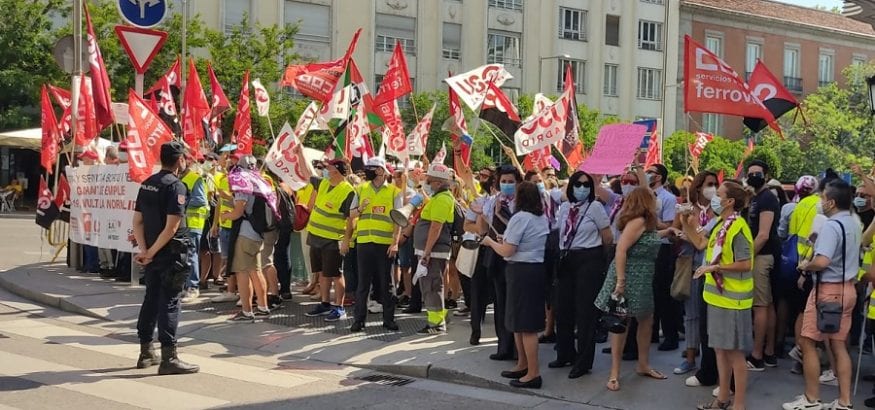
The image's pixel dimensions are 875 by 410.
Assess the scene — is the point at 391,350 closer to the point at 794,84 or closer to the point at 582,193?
the point at 582,193

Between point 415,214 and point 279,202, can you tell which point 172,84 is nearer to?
point 279,202

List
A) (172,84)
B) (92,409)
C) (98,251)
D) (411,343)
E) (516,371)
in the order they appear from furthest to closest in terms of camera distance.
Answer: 1. (172,84)
2. (98,251)
3. (411,343)
4. (516,371)
5. (92,409)

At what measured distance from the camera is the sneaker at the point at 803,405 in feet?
21.9

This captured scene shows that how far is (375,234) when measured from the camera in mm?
9641

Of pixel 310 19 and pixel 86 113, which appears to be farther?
pixel 310 19

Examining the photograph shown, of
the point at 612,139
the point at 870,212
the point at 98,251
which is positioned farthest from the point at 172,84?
the point at 870,212

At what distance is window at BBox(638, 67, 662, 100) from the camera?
53625mm

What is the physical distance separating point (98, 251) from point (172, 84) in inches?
119

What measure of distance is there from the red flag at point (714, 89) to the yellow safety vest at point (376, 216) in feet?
10.9

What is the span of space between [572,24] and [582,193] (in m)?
45.0

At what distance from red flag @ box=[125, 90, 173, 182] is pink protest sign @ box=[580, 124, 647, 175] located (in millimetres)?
5218

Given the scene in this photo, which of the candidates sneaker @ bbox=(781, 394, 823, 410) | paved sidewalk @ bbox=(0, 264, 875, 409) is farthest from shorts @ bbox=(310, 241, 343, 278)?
sneaker @ bbox=(781, 394, 823, 410)

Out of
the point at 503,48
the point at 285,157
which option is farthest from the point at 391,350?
the point at 503,48

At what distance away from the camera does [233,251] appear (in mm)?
10133
